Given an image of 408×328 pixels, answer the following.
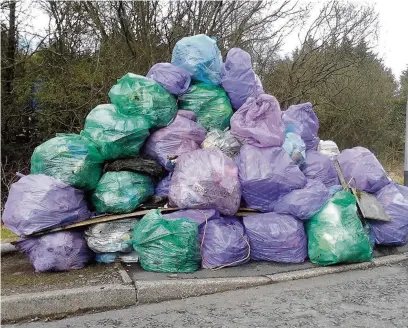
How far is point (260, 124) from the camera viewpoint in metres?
3.96

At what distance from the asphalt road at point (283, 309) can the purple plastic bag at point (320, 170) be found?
1.19 metres

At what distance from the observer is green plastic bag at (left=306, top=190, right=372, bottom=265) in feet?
11.7

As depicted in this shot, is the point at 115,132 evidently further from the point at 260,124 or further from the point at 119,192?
the point at 260,124

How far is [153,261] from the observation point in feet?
11.0

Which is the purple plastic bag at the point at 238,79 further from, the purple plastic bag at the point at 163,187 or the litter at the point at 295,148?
the purple plastic bag at the point at 163,187

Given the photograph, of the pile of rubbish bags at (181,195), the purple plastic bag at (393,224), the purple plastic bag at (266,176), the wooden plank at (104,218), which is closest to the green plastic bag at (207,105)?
the pile of rubbish bags at (181,195)

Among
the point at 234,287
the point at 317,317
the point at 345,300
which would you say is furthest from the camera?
the point at 234,287

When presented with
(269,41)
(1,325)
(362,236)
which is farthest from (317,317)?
(269,41)

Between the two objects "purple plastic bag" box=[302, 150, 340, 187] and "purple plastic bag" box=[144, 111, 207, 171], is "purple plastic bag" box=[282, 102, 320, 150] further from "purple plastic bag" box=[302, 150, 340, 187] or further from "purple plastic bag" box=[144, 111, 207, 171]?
"purple plastic bag" box=[144, 111, 207, 171]

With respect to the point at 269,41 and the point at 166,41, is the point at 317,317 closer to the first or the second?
the point at 166,41

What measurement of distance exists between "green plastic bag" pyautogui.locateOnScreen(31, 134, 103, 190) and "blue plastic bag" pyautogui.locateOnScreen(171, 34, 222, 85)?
122 centimetres

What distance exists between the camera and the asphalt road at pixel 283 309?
269 cm

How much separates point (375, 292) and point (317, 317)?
0.70m

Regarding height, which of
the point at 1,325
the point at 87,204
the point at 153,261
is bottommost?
the point at 1,325
